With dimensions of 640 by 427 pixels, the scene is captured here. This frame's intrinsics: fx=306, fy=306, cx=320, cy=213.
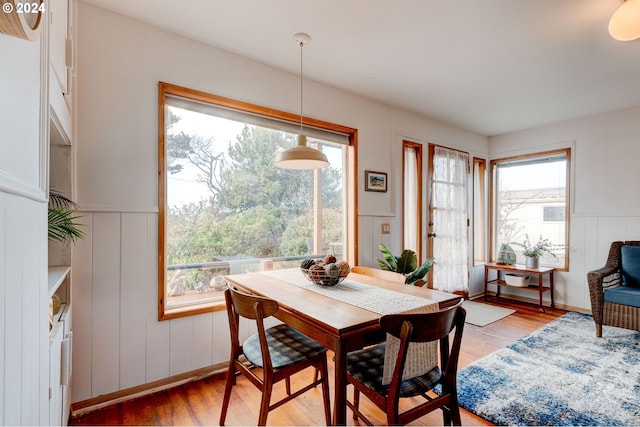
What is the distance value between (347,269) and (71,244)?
1.65 metres

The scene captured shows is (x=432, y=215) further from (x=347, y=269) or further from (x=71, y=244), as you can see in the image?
(x=71, y=244)

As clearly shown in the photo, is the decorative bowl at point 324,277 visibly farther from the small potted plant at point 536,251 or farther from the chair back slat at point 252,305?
the small potted plant at point 536,251

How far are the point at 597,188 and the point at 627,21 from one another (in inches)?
114

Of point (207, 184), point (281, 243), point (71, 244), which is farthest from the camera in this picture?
point (281, 243)

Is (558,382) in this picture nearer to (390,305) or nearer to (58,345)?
(390,305)

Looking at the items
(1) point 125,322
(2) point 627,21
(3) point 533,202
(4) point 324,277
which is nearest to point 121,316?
(1) point 125,322

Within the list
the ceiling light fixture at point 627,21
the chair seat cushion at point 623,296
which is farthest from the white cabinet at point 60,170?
the chair seat cushion at point 623,296

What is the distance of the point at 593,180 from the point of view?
12.8ft

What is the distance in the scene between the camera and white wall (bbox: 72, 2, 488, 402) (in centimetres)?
189

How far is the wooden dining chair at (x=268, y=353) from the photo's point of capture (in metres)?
1.42

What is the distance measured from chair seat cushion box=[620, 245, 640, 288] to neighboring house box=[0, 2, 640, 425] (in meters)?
2.60

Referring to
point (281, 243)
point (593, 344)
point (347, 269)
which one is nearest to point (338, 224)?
point (281, 243)

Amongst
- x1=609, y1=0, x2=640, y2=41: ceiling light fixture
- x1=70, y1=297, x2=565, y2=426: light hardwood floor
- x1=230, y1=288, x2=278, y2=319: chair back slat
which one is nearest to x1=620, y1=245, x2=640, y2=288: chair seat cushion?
x1=609, y1=0, x2=640, y2=41: ceiling light fixture

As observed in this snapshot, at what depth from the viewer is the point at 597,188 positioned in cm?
387
